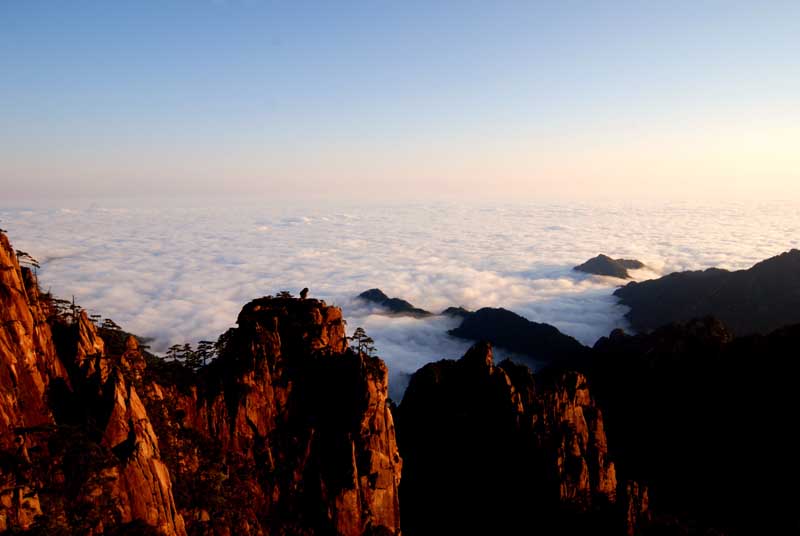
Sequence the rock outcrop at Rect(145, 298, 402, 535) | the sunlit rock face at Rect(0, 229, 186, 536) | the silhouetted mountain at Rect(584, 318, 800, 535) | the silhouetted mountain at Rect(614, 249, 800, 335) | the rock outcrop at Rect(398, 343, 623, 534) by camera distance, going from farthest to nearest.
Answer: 1. the silhouetted mountain at Rect(614, 249, 800, 335)
2. the silhouetted mountain at Rect(584, 318, 800, 535)
3. the rock outcrop at Rect(398, 343, 623, 534)
4. the rock outcrop at Rect(145, 298, 402, 535)
5. the sunlit rock face at Rect(0, 229, 186, 536)

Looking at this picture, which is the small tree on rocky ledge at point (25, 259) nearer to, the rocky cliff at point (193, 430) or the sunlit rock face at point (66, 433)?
the sunlit rock face at point (66, 433)

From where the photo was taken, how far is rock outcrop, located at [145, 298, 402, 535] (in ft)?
134

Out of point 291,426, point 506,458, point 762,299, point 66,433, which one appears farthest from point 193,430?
point 762,299

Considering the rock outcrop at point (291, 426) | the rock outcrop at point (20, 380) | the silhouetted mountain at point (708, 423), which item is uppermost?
the rock outcrop at point (20, 380)

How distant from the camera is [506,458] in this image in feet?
233

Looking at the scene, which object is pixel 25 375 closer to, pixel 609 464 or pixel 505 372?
pixel 505 372

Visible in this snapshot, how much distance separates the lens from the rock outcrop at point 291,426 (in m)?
40.8

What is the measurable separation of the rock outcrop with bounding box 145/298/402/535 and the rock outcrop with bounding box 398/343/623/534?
26.0 metres

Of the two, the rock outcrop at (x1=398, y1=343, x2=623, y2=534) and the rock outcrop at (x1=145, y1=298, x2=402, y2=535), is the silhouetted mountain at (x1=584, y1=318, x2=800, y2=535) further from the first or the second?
the rock outcrop at (x1=145, y1=298, x2=402, y2=535)

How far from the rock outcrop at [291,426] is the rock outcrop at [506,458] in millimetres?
26033

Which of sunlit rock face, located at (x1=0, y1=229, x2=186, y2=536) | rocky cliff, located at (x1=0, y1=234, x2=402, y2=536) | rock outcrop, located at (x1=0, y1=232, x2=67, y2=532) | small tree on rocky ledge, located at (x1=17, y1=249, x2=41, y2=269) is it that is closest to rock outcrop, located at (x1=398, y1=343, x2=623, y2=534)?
rocky cliff, located at (x1=0, y1=234, x2=402, y2=536)

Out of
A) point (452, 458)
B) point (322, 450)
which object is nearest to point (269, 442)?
point (322, 450)

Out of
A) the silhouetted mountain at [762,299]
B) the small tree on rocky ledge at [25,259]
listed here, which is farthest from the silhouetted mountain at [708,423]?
the silhouetted mountain at [762,299]

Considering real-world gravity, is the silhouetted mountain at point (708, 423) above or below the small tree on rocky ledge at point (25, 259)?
below
